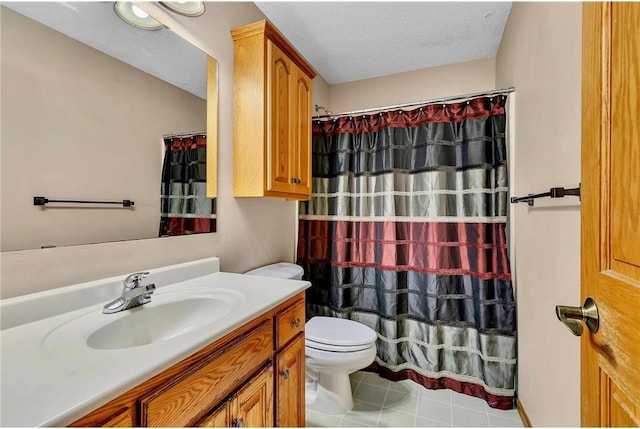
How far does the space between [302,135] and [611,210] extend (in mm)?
1524

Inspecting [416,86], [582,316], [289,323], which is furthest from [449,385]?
[416,86]

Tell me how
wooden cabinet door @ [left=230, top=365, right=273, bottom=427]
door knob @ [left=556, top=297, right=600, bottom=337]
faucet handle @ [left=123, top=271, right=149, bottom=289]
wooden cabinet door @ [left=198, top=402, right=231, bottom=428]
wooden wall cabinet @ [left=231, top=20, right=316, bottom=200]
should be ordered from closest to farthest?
door knob @ [left=556, top=297, right=600, bottom=337] → wooden cabinet door @ [left=198, top=402, right=231, bottom=428] → wooden cabinet door @ [left=230, top=365, right=273, bottom=427] → faucet handle @ [left=123, top=271, right=149, bottom=289] → wooden wall cabinet @ [left=231, top=20, right=316, bottom=200]

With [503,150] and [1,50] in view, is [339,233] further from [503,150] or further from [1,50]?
[1,50]

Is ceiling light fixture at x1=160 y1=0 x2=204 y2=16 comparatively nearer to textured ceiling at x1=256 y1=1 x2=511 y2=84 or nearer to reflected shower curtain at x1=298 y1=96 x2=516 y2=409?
textured ceiling at x1=256 y1=1 x2=511 y2=84

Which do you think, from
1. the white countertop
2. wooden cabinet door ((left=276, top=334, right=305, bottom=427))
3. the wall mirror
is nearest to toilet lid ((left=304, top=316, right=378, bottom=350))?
wooden cabinet door ((left=276, top=334, right=305, bottom=427))

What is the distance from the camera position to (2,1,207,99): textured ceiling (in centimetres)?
88

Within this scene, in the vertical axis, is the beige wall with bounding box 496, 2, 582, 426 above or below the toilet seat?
above

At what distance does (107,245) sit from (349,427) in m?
1.52

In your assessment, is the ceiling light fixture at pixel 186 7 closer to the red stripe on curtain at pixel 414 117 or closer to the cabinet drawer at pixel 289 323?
the red stripe on curtain at pixel 414 117

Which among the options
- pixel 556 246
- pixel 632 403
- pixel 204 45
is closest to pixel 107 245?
pixel 204 45

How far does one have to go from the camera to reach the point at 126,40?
1074 mm

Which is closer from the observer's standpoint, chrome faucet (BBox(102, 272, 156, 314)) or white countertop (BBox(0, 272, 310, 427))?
white countertop (BBox(0, 272, 310, 427))

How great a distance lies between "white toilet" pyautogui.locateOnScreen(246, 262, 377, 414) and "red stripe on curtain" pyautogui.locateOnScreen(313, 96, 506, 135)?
1.13 m

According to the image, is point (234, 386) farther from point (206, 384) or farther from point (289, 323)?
point (289, 323)
